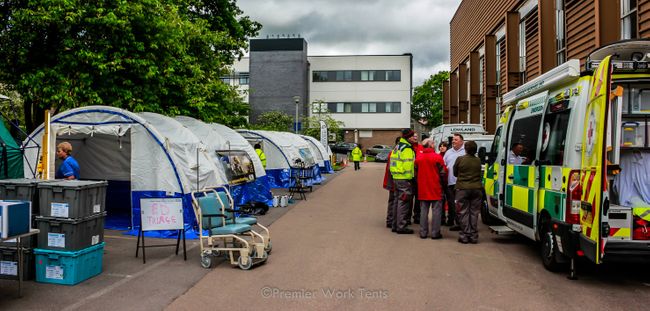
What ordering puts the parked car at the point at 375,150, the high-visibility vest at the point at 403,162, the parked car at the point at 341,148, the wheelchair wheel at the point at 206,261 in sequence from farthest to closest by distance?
the parked car at the point at 375,150
the parked car at the point at 341,148
the high-visibility vest at the point at 403,162
the wheelchair wheel at the point at 206,261

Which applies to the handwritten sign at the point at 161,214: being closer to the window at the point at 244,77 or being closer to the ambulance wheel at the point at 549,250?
the ambulance wheel at the point at 549,250

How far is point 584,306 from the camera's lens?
565 cm

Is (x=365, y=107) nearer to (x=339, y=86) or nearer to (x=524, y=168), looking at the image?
(x=339, y=86)

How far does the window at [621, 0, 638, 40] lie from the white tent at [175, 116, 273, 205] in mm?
9713

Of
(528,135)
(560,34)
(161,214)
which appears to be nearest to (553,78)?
(528,135)

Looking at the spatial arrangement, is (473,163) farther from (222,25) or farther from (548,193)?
(222,25)

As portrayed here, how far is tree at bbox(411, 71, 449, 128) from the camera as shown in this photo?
72.9 metres

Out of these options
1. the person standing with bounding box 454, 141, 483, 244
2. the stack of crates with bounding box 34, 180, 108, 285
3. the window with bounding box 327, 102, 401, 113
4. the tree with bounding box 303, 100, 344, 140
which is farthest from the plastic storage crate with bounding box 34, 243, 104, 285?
the window with bounding box 327, 102, 401, 113

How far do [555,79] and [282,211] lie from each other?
8.85m

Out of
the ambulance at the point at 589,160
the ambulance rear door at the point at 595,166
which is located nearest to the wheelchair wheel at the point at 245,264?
the ambulance at the point at 589,160

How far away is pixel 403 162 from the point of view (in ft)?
33.3

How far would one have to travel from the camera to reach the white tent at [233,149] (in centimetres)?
1400

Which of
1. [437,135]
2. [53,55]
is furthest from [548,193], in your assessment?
[437,135]

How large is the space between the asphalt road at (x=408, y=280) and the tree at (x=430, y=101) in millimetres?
64170
